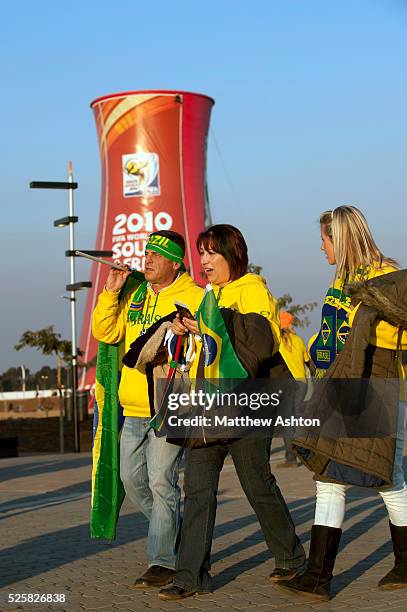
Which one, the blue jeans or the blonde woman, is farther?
the blue jeans

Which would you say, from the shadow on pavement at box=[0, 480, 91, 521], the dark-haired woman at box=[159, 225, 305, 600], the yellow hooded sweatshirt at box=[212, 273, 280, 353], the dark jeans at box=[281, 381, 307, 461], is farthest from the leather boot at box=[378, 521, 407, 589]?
the shadow on pavement at box=[0, 480, 91, 521]

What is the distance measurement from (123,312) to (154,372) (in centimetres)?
61

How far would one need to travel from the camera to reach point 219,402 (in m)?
6.05

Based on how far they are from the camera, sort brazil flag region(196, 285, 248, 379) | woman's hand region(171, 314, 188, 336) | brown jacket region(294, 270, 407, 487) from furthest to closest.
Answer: woman's hand region(171, 314, 188, 336) → brazil flag region(196, 285, 248, 379) → brown jacket region(294, 270, 407, 487)

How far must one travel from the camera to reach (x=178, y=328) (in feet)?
20.8

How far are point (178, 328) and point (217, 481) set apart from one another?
80cm

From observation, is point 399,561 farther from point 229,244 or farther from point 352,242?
point 229,244

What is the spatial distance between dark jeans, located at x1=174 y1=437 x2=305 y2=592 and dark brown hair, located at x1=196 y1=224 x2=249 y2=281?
0.89 meters

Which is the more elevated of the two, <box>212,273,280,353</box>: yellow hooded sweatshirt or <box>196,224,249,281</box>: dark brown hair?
<box>196,224,249,281</box>: dark brown hair

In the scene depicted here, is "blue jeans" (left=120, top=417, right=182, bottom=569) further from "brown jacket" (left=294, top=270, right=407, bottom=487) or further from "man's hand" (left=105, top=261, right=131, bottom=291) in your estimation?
"brown jacket" (left=294, top=270, right=407, bottom=487)

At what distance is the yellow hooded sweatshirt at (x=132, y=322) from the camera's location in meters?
6.75

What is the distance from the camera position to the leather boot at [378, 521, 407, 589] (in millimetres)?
6133

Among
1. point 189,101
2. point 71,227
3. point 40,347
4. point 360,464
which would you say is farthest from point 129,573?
point 40,347

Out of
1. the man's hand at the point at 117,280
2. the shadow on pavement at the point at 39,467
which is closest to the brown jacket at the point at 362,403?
the man's hand at the point at 117,280
